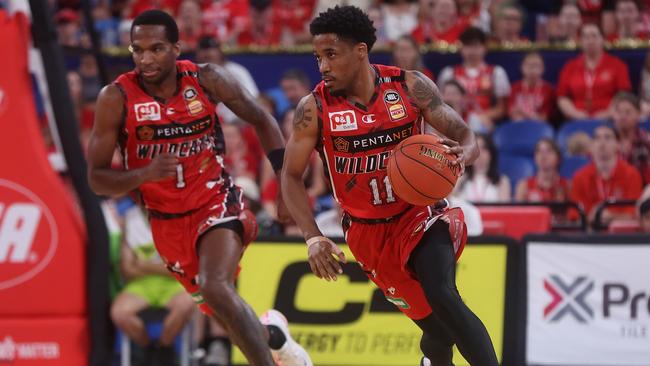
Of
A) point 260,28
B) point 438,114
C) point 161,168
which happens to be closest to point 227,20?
point 260,28

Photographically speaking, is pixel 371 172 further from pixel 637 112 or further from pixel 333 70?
pixel 637 112

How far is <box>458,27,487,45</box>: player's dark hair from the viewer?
450 inches

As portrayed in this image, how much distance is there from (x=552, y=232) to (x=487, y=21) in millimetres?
4289

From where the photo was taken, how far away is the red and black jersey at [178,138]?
6422 millimetres

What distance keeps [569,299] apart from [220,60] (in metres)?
4.71

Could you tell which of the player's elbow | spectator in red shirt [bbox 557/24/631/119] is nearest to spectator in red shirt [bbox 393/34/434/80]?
spectator in red shirt [bbox 557/24/631/119]

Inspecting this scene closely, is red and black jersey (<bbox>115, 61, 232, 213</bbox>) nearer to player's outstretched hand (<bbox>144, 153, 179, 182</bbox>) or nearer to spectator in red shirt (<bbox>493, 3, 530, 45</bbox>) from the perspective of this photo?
player's outstretched hand (<bbox>144, 153, 179, 182</bbox>)

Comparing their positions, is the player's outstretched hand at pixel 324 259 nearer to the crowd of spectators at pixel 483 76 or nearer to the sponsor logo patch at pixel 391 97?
the sponsor logo patch at pixel 391 97

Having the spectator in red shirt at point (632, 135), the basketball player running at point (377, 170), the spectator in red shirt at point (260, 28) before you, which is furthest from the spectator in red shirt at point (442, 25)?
the basketball player running at point (377, 170)

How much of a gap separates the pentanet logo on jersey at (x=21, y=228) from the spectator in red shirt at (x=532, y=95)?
517 centimetres

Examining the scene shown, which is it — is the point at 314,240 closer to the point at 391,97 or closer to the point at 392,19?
the point at 391,97

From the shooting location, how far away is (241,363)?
8.79 m

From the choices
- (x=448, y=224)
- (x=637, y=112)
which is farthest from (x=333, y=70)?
(x=637, y=112)

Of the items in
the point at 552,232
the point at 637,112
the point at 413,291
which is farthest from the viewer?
the point at 637,112
